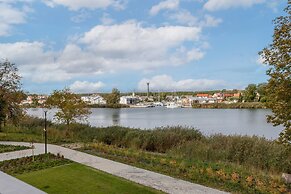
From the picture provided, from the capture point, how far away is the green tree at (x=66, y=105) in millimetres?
18078

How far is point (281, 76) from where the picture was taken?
18.0ft

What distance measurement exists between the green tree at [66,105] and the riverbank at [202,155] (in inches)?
38.3

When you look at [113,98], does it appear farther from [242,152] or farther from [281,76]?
[281,76]

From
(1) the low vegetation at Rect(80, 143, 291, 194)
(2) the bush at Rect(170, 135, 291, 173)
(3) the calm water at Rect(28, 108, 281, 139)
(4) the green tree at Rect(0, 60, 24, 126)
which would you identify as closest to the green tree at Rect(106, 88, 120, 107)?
(3) the calm water at Rect(28, 108, 281, 139)

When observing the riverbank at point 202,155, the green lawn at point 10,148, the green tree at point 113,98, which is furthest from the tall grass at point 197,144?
the green tree at point 113,98

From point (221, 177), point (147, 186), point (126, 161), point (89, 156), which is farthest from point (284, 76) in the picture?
point (89, 156)

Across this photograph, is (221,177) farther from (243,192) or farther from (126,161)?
→ (126,161)

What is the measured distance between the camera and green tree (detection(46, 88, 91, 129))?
18078 millimetres

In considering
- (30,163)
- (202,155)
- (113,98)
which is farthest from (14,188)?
(113,98)

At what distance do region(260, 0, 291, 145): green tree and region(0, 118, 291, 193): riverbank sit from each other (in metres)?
0.93

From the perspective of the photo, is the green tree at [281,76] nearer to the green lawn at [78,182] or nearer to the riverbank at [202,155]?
the riverbank at [202,155]

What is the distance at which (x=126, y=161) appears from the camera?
9.85 meters

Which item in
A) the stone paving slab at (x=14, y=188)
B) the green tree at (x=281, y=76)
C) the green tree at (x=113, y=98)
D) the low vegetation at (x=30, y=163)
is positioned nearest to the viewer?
the stone paving slab at (x=14, y=188)

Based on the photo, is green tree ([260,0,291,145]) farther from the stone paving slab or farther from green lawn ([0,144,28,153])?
green lawn ([0,144,28,153])
